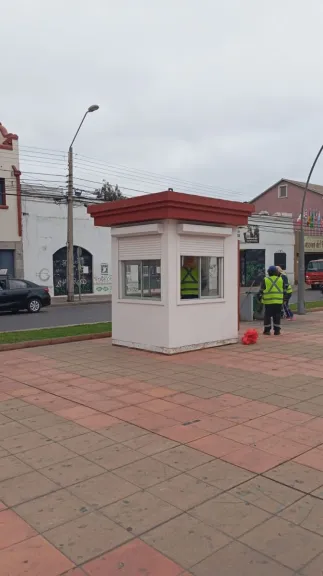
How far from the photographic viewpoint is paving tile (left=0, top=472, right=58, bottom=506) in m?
3.73

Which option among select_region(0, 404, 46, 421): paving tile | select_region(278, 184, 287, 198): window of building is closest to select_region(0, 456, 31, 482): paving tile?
select_region(0, 404, 46, 421): paving tile

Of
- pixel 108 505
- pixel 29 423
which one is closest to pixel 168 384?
pixel 29 423

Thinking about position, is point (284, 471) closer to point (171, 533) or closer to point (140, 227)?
point (171, 533)

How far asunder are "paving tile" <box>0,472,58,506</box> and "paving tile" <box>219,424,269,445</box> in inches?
73.3

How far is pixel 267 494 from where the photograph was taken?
147 inches

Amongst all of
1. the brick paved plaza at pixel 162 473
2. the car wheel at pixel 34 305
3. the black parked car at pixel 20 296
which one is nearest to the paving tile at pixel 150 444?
the brick paved plaza at pixel 162 473

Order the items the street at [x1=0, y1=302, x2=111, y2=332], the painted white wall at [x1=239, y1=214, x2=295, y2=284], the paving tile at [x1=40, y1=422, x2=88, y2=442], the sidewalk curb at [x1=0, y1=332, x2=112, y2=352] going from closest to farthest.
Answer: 1. the paving tile at [x1=40, y1=422, x2=88, y2=442]
2. the sidewalk curb at [x1=0, y1=332, x2=112, y2=352]
3. the street at [x1=0, y1=302, x2=111, y2=332]
4. the painted white wall at [x1=239, y1=214, x2=295, y2=284]

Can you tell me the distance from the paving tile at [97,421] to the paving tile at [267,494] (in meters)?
1.91

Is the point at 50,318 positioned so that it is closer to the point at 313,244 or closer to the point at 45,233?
the point at 45,233

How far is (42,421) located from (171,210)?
188 inches

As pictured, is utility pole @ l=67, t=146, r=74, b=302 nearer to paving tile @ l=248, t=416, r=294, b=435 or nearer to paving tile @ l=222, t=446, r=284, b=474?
paving tile @ l=248, t=416, r=294, b=435

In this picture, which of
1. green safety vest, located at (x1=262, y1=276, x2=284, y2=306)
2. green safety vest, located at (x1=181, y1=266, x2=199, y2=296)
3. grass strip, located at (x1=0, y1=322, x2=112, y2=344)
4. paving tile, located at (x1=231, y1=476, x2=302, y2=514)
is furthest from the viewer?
green safety vest, located at (x1=262, y1=276, x2=284, y2=306)

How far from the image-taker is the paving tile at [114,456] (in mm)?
4316

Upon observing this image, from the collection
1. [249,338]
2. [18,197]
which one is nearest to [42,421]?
[249,338]
